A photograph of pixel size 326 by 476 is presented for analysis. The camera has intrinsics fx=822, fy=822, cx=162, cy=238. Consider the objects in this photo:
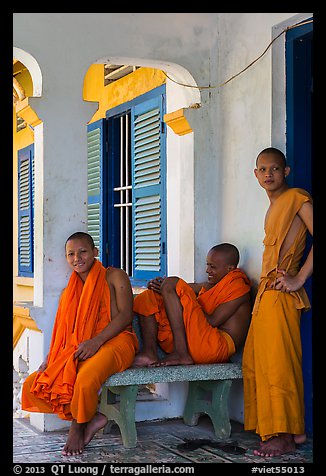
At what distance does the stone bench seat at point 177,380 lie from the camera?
5742mm

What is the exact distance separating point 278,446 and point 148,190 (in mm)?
3270

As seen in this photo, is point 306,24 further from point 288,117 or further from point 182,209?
point 182,209

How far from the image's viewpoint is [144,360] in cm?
601

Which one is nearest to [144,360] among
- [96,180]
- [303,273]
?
[303,273]

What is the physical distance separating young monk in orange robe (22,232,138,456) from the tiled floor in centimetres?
20

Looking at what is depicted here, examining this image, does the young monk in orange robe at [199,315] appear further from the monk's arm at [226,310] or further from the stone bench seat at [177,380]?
the stone bench seat at [177,380]

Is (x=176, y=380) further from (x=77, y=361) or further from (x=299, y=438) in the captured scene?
(x=299, y=438)

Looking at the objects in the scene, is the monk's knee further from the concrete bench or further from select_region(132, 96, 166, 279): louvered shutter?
select_region(132, 96, 166, 279): louvered shutter

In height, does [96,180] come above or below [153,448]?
above

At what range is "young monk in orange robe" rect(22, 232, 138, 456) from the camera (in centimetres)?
555

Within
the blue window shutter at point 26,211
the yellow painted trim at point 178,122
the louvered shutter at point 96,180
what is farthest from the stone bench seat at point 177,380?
the blue window shutter at point 26,211

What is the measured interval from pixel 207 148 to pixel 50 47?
1.52m

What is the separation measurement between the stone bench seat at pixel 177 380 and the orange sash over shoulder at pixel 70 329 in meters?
0.31
